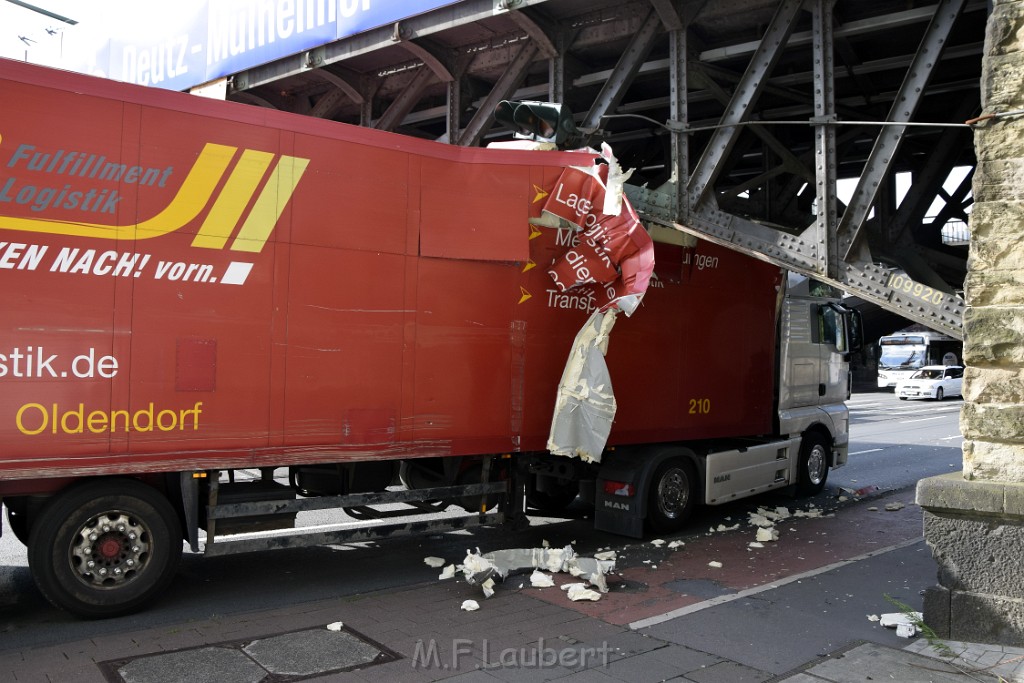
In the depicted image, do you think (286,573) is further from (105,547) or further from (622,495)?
(622,495)

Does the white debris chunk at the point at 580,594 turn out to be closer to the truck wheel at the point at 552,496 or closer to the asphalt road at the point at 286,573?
the asphalt road at the point at 286,573

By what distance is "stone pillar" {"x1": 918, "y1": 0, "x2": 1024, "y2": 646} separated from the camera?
5590 mm

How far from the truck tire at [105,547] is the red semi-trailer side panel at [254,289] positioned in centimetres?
33

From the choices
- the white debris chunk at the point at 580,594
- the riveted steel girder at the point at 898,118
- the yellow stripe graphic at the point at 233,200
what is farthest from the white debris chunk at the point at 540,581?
the riveted steel girder at the point at 898,118

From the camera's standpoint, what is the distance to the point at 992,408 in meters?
5.82

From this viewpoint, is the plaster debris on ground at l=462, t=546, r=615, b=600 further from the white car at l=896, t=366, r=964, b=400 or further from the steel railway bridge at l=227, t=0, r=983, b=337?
the white car at l=896, t=366, r=964, b=400

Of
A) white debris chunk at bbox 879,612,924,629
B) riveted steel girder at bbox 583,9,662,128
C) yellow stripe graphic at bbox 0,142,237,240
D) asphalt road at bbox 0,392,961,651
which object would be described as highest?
riveted steel girder at bbox 583,9,662,128

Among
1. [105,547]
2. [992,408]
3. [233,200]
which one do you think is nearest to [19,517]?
[105,547]

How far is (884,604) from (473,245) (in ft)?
15.5

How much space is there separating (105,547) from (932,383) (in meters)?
40.8

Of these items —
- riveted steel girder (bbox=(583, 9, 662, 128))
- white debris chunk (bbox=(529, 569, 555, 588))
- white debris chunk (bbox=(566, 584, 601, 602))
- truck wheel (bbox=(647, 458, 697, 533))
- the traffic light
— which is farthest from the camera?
riveted steel girder (bbox=(583, 9, 662, 128))

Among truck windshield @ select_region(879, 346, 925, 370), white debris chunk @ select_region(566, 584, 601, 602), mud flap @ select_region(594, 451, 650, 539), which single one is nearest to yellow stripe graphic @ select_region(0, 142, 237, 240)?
white debris chunk @ select_region(566, 584, 601, 602)

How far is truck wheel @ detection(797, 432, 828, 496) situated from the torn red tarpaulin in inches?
217

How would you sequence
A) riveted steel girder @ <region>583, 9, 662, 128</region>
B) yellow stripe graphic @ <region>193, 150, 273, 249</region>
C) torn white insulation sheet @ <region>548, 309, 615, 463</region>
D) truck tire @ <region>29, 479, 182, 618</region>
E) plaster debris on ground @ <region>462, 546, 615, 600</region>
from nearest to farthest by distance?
truck tire @ <region>29, 479, 182, 618</region>
yellow stripe graphic @ <region>193, 150, 273, 249</region>
plaster debris on ground @ <region>462, 546, 615, 600</region>
torn white insulation sheet @ <region>548, 309, 615, 463</region>
riveted steel girder @ <region>583, 9, 662, 128</region>
